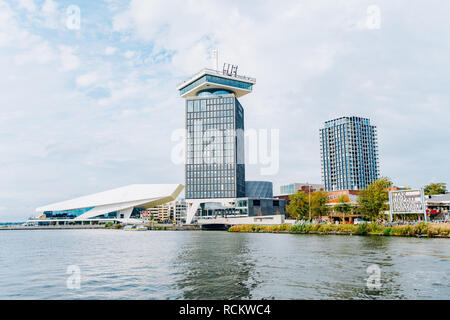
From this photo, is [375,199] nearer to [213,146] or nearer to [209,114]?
[213,146]

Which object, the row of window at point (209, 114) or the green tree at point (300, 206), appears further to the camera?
the row of window at point (209, 114)

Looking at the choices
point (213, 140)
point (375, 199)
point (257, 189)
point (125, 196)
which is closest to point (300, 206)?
point (375, 199)

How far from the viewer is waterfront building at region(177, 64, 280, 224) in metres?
158

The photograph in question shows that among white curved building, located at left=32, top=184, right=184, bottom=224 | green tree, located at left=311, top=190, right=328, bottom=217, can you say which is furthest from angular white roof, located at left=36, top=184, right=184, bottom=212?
green tree, located at left=311, top=190, right=328, bottom=217

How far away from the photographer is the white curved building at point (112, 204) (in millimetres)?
168625

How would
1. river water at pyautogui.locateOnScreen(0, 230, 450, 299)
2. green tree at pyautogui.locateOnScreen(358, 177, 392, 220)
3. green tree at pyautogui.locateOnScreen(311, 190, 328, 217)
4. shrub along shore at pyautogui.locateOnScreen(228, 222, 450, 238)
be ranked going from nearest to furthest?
river water at pyautogui.locateOnScreen(0, 230, 450, 299) → shrub along shore at pyautogui.locateOnScreen(228, 222, 450, 238) → green tree at pyautogui.locateOnScreen(358, 177, 392, 220) → green tree at pyautogui.locateOnScreen(311, 190, 328, 217)

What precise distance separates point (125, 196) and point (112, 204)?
8116 mm

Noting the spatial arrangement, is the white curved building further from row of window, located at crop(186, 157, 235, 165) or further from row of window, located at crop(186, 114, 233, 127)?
row of window, located at crop(186, 114, 233, 127)

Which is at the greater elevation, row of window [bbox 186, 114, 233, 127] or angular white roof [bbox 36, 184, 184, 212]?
row of window [bbox 186, 114, 233, 127]

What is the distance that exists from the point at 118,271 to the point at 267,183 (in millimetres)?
A: 173913

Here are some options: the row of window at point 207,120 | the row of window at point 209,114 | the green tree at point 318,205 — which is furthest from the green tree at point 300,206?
the row of window at point 209,114

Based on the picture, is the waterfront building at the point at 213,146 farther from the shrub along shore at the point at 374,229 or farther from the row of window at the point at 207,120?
the shrub along shore at the point at 374,229

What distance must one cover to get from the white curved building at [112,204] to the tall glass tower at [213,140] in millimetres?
15964

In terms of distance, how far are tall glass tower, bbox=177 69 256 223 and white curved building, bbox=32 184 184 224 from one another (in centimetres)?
1596
